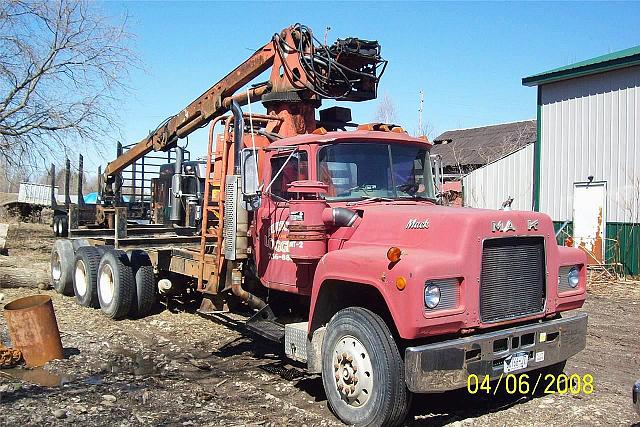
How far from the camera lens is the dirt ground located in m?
5.38

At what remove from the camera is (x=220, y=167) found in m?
7.83

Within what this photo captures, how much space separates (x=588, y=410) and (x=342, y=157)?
3286mm

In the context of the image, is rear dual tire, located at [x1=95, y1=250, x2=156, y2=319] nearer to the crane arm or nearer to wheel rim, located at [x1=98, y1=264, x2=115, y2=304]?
wheel rim, located at [x1=98, y1=264, x2=115, y2=304]

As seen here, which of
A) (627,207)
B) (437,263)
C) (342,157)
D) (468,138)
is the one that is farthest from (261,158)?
(468,138)

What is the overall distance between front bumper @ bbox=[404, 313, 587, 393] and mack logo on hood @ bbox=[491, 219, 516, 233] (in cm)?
83

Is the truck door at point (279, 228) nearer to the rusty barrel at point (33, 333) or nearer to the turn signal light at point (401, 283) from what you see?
the turn signal light at point (401, 283)

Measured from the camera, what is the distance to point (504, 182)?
1903cm

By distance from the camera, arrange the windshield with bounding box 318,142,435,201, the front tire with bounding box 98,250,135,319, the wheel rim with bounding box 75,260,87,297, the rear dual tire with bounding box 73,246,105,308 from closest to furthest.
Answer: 1. the windshield with bounding box 318,142,435,201
2. the front tire with bounding box 98,250,135,319
3. the rear dual tire with bounding box 73,246,105,308
4. the wheel rim with bounding box 75,260,87,297

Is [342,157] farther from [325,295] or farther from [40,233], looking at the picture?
[40,233]

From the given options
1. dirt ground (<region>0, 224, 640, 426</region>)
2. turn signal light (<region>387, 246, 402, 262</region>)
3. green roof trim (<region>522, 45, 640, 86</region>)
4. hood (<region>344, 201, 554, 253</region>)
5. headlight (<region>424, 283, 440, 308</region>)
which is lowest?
dirt ground (<region>0, 224, 640, 426</region>)

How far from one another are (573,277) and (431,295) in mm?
1959

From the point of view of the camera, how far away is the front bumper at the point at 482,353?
180 inches

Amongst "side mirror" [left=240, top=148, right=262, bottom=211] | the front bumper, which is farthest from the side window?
the front bumper
